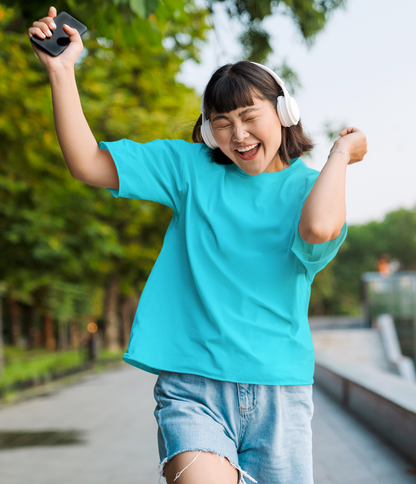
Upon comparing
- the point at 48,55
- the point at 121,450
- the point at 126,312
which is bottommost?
the point at 121,450

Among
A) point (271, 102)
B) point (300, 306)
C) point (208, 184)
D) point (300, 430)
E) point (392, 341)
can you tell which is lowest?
point (392, 341)

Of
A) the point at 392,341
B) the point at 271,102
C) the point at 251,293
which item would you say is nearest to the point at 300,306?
the point at 251,293

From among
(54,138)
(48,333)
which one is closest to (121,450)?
(54,138)

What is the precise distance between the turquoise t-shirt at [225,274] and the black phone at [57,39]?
1.03 feet

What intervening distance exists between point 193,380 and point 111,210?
40.1ft

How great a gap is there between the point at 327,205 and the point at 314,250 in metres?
0.15

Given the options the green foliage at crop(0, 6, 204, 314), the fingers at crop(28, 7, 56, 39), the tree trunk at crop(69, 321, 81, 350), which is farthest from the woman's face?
the tree trunk at crop(69, 321, 81, 350)

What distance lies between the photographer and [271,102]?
172 cm

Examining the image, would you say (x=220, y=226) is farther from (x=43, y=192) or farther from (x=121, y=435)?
(x=43, y=192)

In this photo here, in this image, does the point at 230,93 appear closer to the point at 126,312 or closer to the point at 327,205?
the point at 327,205

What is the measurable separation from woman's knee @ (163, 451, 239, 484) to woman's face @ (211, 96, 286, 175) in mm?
819

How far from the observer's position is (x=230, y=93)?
65.1 inches

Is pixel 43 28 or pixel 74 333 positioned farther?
pixel 74 333

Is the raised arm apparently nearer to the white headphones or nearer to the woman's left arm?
the white headphones
